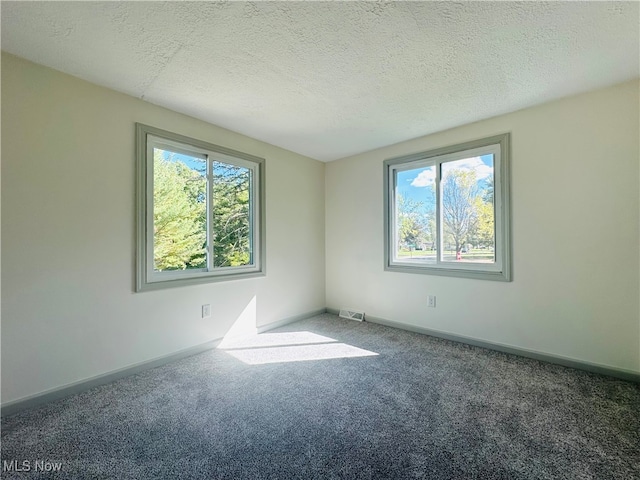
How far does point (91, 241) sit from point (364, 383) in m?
2.41

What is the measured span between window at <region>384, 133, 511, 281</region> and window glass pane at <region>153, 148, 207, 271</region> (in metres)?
2.28

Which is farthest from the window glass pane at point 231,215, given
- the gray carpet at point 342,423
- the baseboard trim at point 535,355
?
the baseboard trim at point 535,355

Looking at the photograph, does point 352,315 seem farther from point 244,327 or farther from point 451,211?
point 451,211

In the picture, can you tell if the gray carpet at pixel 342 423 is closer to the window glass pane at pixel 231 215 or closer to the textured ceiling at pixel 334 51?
the window glass pane at pixel 231 215

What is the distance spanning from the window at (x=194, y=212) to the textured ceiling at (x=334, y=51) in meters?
0.45

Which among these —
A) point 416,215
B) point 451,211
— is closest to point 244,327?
point 416,215

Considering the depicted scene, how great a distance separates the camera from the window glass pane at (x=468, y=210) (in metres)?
2.89

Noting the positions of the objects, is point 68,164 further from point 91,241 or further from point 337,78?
point 337,78

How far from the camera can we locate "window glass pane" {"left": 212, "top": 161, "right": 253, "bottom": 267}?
9.90 ft

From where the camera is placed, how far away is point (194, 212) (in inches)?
111

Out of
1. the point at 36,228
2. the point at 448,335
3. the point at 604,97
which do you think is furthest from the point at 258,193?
the point at 604,97

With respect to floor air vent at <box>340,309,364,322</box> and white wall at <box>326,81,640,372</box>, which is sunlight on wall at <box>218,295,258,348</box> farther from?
white wall at <box>326,81,640,372</box>

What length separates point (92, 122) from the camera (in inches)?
84.4

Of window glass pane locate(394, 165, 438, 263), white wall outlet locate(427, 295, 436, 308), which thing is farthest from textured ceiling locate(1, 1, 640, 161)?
white wall outlet locate(427, 295, 436, 308)
